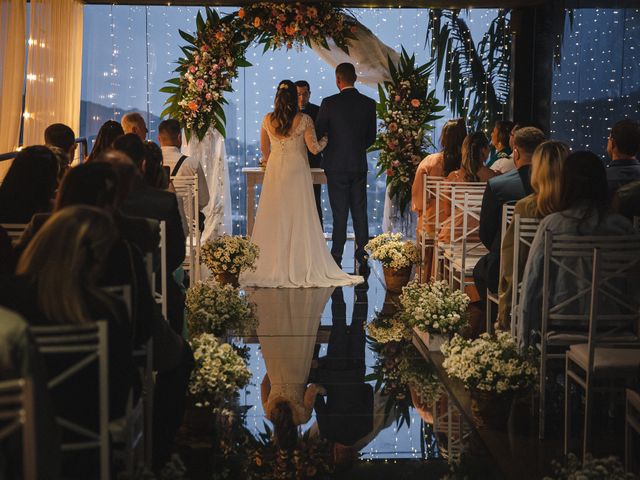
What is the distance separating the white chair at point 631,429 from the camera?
3.43m

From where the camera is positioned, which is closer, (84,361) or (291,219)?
(84,361)

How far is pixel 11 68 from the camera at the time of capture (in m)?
9.93

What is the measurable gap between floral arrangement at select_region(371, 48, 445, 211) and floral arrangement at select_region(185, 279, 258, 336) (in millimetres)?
4098

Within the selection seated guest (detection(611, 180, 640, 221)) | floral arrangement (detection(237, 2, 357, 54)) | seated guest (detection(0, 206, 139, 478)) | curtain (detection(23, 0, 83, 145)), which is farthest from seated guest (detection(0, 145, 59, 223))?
floral arrangement (detection(237, 2, 357, 54))

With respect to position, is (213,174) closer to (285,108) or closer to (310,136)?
(310,136)

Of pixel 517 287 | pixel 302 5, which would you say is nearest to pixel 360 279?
pixel 302 5

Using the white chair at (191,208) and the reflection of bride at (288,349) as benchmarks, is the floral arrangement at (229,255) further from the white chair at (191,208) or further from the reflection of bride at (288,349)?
the reflection of bride at (288,349)

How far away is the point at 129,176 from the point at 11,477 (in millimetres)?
1507

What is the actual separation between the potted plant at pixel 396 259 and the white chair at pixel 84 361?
5.98 meters

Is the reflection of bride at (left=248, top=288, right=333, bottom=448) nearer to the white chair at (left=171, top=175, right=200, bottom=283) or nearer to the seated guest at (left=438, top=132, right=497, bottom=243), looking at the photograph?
the white chair at (left=171, top=175, right=200, bottom=283)

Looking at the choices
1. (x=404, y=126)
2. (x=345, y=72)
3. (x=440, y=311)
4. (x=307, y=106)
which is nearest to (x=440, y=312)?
(x=440, y=311)

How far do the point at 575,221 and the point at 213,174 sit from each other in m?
7.26

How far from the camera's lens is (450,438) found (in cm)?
462

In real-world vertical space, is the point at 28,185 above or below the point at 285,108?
below
